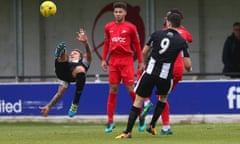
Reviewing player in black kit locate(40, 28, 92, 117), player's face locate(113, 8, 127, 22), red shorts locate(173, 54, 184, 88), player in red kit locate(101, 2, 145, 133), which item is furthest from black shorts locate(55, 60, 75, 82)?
red shorts locate(173, 54, 184, 88)

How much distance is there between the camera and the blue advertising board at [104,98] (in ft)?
68.8

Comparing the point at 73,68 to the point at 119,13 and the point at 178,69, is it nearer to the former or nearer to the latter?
the point at 119,13

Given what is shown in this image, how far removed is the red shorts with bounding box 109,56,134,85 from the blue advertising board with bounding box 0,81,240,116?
213 inches

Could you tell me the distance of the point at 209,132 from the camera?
15.8 metres

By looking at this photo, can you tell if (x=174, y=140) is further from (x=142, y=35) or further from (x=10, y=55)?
(x=10, y=55)

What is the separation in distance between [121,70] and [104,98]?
5.91 metres

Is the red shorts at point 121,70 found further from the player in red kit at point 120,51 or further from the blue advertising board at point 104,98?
the blue advertising board at point 104,98

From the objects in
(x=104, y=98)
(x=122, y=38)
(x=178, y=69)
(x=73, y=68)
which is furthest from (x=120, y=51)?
(x=104, y=98)

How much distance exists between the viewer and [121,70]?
1597cm

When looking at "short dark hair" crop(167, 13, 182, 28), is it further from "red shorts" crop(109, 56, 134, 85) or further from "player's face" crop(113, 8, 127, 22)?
"red shorts" crop(109, 56, 134, 85)

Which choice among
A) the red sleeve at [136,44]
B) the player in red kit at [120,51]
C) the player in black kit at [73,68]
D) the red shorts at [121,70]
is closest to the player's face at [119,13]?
the player in red kit at [120,51]

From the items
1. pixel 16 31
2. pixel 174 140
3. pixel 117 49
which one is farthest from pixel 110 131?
pixel 16 31

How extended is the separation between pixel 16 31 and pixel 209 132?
34.6 feet

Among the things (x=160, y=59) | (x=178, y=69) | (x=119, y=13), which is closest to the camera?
(x=160, y=59)
